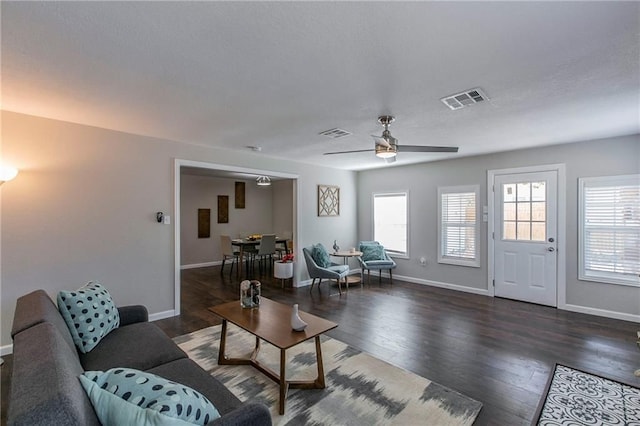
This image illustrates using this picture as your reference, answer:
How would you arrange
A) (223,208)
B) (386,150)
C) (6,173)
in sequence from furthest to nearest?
(223,208), (386,150), (6,173)

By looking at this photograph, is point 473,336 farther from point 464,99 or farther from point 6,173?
point 6,173

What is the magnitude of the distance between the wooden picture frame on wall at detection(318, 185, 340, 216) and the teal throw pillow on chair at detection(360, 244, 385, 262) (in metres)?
1.03

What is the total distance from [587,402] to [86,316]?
3.92 meters

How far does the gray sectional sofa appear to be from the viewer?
899 mm

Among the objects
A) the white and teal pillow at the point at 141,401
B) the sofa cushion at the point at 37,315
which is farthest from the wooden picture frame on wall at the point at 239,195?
the white and teal pillow at the point at 141,401

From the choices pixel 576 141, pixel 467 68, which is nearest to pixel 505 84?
pixel 467 68

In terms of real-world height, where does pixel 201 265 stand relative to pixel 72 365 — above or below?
below

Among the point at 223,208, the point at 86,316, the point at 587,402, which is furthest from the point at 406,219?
the point at 86,316

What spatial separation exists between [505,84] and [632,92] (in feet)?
4.18

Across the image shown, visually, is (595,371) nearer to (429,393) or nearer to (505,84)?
(429,393)

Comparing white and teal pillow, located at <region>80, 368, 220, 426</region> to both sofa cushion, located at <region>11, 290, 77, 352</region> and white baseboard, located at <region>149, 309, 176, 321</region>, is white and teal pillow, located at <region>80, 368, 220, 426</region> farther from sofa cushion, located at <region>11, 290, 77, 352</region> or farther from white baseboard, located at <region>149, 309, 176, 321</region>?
white baseboard, located at <region>149, 309, 176, 321</region>

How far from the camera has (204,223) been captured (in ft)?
27.2

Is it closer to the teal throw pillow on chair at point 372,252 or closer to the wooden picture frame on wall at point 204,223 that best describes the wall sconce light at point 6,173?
the wooden picture frame on wall at point 204,223

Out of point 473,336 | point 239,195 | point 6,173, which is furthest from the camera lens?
point 239,195
